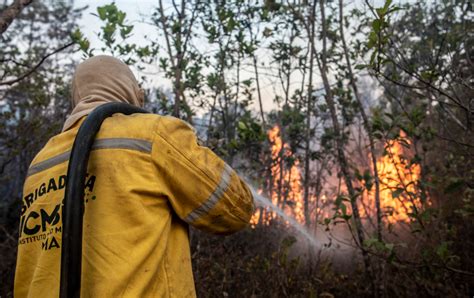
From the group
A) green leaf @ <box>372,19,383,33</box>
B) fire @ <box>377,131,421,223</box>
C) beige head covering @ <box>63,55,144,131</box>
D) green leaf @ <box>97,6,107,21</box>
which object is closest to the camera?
beige head covering @ <box>63,55,144,131</box>

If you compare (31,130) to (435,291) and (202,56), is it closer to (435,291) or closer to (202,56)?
(202,56)

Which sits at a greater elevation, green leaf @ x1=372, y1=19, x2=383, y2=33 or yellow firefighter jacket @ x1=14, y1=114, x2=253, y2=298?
green leaf @ x1=372, y1=19, x2=383, y2=33

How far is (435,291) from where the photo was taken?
13.8ft

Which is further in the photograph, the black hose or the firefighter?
the firefighter

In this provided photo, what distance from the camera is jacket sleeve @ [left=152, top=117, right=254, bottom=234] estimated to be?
4.63ft

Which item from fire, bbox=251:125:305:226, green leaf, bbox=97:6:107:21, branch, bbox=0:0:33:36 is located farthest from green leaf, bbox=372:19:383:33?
fire, bbox=251:125:305:226

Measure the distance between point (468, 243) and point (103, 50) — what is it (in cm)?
575

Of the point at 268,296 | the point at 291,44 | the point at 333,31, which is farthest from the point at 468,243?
the point at 291,44

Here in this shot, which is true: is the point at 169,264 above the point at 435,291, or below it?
above

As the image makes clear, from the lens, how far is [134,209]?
135 cm

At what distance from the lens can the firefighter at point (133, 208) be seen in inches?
51.3

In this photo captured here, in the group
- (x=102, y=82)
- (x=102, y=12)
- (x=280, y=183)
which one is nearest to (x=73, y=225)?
(x=102, y=82)

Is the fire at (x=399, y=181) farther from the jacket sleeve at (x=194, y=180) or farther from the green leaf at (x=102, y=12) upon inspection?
the green leaf at (x=102, y=12)

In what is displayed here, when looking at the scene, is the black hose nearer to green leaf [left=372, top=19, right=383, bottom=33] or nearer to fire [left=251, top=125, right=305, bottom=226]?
green leaf [left=372, top=19, right=383, bottom=33]
